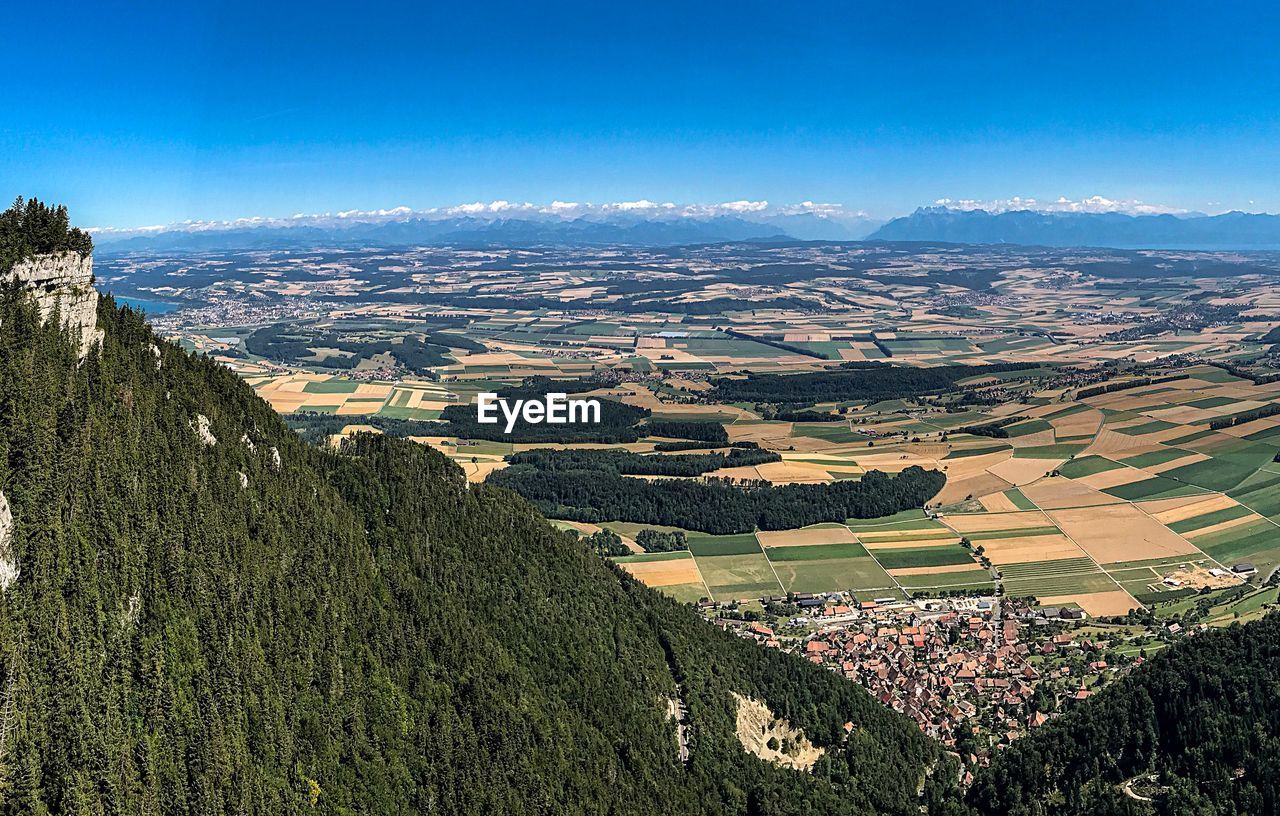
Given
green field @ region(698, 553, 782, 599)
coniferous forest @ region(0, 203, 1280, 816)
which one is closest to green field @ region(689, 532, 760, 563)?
green field @ region(698, 553, 782, 599)

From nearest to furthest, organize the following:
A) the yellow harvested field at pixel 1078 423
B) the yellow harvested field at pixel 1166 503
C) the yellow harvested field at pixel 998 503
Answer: the yellow harvested field at pixel 1166 503
the yellow harvested field at pixel 998 503
the yellow harvested field at pixel 1078 423

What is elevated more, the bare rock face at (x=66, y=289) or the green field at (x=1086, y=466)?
the bare rock face at (x=66, y=289)

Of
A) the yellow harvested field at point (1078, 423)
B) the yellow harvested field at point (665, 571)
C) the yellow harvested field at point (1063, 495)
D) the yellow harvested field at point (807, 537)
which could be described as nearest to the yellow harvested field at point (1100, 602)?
the yellow harvested field at point (807, 537)

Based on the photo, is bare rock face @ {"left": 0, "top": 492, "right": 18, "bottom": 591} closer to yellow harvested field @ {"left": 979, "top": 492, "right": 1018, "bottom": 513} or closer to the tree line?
the tree line

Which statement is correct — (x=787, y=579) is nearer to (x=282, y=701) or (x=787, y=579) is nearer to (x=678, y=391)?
(x=282, y=701)

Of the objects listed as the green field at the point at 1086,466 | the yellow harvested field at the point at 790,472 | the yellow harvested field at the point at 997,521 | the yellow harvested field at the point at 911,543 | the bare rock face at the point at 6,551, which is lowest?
the yellow harvested field at the point at 911,543

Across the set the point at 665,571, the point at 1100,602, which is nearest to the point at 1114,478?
the point at 1100,602

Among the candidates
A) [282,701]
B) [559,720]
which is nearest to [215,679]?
[282,701]

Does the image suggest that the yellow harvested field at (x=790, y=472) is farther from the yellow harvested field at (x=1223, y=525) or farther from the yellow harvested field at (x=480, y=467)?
the yellow harvested field at (x=1223, y=525)
